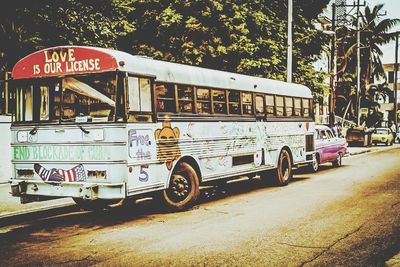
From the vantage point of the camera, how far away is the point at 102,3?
16.8 m

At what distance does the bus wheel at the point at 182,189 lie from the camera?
1027 centimetres

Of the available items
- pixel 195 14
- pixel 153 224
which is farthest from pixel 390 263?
pixel 195 14

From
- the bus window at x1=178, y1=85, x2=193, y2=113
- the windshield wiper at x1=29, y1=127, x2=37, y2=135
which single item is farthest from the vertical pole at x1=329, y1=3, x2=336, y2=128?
the windshield wiper at x1=29, y1=127, x2=37, y2=135

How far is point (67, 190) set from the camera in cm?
909

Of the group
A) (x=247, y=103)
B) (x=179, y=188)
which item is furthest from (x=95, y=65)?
(x=247, y=103)

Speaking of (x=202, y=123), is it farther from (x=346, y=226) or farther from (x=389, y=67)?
(x=389, y=67)

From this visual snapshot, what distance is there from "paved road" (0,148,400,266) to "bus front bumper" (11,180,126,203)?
1.76ft

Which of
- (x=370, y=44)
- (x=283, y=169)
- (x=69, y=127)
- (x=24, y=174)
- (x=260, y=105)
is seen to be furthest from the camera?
(x=370, y=44)

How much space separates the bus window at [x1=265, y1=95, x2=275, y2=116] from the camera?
14250 millimetres

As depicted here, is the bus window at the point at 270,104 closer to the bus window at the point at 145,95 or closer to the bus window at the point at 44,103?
the bus window at the point at 145,95

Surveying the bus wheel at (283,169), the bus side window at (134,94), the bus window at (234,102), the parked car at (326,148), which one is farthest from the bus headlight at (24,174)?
the parked car at (326,148)

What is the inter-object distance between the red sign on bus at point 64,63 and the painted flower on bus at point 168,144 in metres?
1.69

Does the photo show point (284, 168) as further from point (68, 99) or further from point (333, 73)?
point (333, 73)

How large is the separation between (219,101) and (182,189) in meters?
2.50
